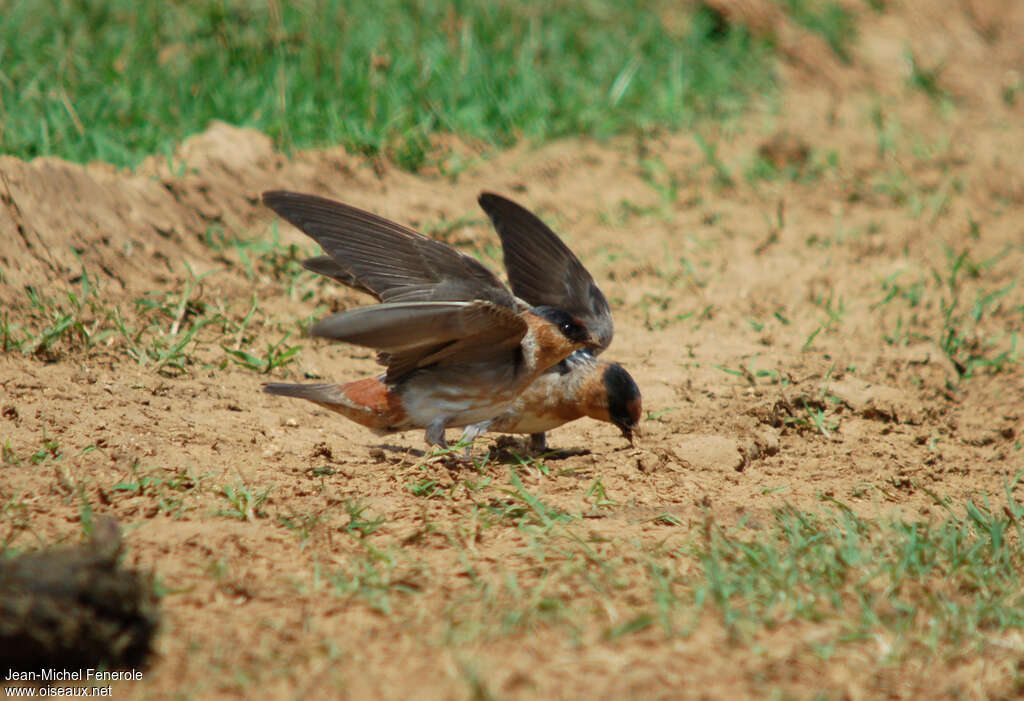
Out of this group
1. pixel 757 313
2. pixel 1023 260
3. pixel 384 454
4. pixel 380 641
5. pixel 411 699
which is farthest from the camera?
pixel 1023 260

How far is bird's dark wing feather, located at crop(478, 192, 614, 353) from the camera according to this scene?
575 cm

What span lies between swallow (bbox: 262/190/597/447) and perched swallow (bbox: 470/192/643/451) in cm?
21

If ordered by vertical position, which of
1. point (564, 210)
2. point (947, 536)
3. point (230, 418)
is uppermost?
point (947, 536)

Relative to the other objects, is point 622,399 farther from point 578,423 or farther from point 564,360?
point 578,423

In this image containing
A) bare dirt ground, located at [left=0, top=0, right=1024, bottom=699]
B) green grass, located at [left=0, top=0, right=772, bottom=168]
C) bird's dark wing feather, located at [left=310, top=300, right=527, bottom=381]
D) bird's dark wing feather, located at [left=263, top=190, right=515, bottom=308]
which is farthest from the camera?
green grass, located at [left=0, top=0, right=772, bottom=168]

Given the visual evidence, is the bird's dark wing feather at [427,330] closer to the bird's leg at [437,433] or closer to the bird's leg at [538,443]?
the bird's leg at [437,433]

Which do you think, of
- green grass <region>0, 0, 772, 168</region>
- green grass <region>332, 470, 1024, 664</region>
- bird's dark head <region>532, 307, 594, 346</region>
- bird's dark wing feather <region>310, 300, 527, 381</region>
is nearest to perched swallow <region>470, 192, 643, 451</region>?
bird's dark head <region>532, 307, 594, 346</region>

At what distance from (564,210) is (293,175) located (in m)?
1.95

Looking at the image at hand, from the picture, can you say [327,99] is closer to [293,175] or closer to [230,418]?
[293,175]

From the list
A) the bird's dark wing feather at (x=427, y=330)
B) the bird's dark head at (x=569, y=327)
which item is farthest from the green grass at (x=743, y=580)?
the bird's dark head at (x=569, y=327)

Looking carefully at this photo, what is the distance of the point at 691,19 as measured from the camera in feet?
32.2

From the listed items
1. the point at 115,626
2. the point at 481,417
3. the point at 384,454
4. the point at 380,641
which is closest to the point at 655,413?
the point at 481,417

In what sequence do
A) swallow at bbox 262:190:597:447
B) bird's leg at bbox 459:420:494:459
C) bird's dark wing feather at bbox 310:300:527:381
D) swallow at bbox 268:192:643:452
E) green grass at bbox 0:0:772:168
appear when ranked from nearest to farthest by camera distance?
1. bird's dark wing feather at bbox 310:300:527:381
2. swallow at bbox 262:190:597:447
3. swallow at bbox 268:192:643:452
4. bird's leg at bbox 459:420:494:459
5. green grass at bbox 0:0:772:168

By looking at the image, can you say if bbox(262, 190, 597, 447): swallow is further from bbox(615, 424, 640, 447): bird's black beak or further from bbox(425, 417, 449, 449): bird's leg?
bbox(615, 424, 640, 447): bird's black beak
